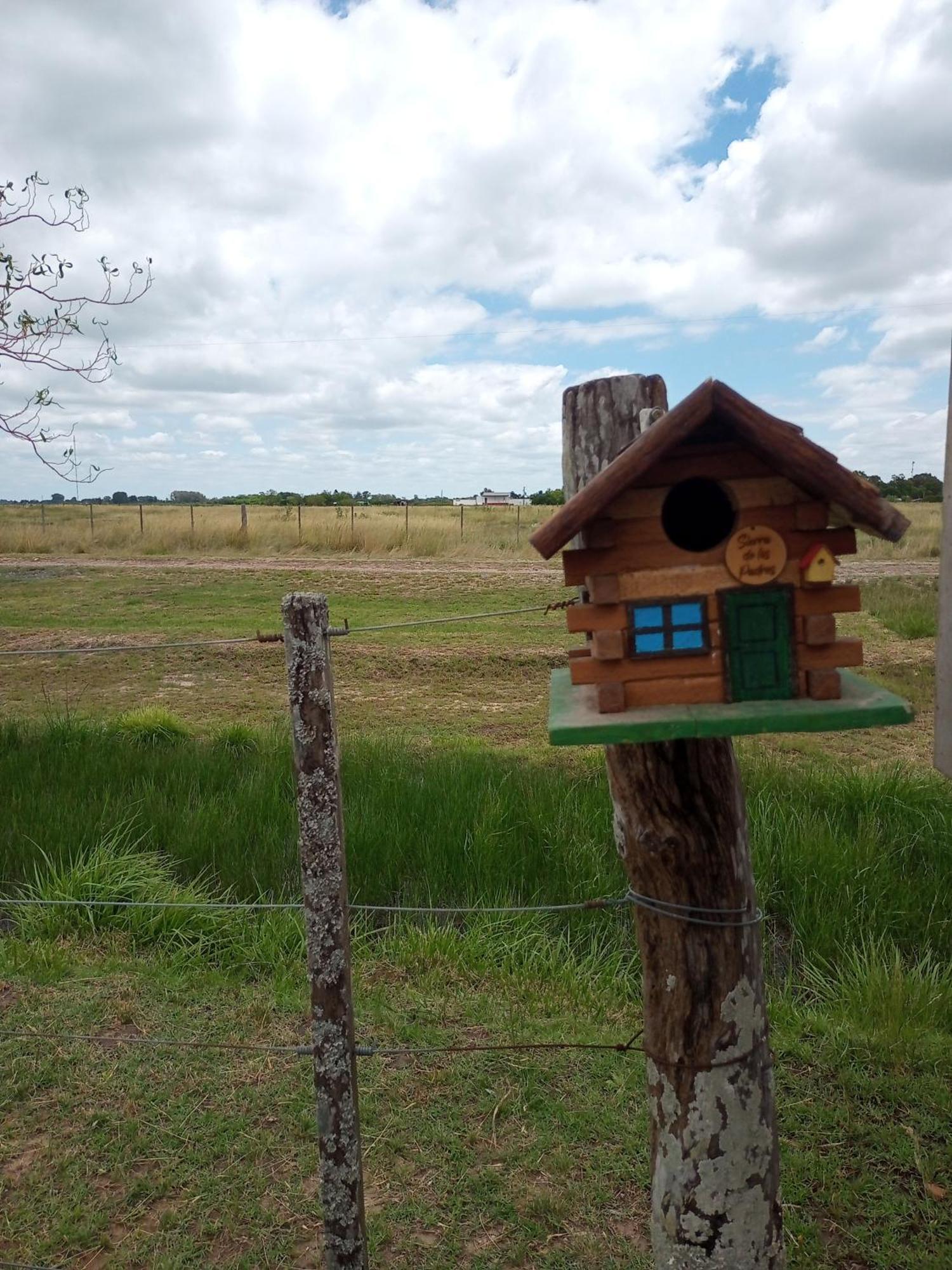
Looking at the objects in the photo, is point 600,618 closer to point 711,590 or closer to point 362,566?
point 711,590

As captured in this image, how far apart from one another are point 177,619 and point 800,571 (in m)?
10.8

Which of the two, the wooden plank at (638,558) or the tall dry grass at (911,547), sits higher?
the tall dry grass at (911,547)

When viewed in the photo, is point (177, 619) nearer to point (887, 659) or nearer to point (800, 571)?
point (887, 659)

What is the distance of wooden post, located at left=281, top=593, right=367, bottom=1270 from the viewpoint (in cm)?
227

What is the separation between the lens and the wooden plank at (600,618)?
1.81m

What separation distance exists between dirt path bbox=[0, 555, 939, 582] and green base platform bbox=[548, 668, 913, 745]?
13295 millimetres

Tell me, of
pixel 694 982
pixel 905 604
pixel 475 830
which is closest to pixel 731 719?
pixel 694 982

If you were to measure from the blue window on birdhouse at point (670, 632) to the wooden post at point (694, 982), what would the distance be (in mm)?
346

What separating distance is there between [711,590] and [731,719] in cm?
28

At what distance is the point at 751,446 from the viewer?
174 cm

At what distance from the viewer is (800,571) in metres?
1.80

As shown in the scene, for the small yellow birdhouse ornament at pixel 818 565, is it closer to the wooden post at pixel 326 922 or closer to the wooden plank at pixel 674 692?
the wooden plank at pixel 674 692

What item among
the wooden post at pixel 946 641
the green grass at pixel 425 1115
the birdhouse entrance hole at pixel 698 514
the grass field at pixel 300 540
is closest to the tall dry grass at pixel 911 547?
the grass field at pixel 300 540

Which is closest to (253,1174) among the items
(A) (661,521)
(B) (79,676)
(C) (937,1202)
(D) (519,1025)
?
(D) (519,1025)
